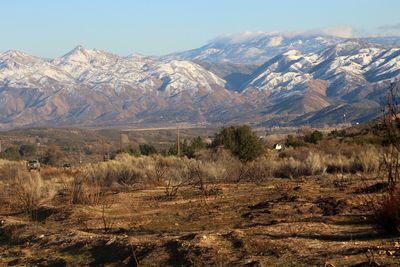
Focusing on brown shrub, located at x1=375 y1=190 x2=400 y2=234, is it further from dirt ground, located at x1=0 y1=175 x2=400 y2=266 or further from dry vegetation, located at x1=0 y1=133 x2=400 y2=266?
dirt ground, located at x1=0 y1=175 x2=400 y2=266

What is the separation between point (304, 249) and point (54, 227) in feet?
28.0

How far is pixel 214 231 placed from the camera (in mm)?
13953

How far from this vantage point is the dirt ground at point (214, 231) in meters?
11.5

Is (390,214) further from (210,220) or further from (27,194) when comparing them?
(27,194)

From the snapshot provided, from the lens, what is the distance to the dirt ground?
11453 mm

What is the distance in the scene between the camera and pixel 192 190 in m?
23.8

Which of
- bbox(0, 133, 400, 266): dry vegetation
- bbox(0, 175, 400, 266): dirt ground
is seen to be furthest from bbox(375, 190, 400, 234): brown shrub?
bbox(0, 175, 400, 266): dirt ground

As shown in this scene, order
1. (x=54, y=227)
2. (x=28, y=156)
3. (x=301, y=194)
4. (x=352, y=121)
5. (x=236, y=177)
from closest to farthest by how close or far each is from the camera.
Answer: (x=54, y=227) → (x=301, y=194) → (x=236, y=177) → (x=28, y=156) → (x=352, y=121)

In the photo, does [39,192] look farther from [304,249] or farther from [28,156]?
[28,156]

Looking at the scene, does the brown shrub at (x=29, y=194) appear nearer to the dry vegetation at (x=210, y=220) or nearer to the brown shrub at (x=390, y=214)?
the dry vegetation at (x=210, y=220)

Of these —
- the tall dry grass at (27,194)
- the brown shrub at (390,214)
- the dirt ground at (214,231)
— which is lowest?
the tall dry grass at (27,194)

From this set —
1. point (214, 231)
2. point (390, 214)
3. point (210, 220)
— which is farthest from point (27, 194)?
point (390, 214)

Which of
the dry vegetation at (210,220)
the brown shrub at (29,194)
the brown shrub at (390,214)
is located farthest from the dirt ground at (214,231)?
the brown shrub at (29,194)

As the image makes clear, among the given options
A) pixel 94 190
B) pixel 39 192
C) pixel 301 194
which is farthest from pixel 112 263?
pixel 39 192
